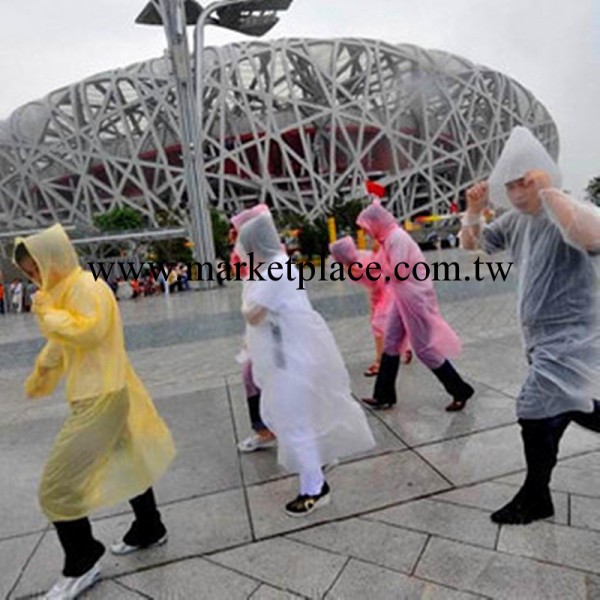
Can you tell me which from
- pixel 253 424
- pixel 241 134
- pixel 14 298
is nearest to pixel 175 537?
pixel 253 424

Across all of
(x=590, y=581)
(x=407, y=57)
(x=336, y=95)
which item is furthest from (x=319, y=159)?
(x=590, y=581)

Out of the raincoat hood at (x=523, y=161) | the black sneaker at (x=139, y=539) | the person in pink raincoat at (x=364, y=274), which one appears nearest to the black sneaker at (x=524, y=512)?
the raincoat hood at (x=523, y=161)

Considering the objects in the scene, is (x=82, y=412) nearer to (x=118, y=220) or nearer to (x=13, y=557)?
(x=13, y=557)

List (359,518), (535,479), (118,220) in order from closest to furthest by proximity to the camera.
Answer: (535,479)
(359,518)
(118,220)

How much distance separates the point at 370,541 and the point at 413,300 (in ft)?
7.18

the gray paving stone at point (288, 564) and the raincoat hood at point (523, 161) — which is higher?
the raincoat hood at point (523, 161)

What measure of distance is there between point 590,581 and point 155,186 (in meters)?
52.5

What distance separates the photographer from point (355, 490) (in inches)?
121

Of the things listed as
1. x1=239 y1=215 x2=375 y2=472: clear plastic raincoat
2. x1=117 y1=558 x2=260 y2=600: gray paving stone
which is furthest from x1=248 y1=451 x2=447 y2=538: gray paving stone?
x1=117 y1=558 x2=260 y2=600: gray paving stone

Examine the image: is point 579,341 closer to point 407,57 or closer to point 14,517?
point 14,517

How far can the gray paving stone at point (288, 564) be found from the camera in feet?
7.39

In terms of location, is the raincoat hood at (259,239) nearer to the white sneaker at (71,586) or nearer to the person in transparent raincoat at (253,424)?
the person in transparent raincoat at (253,424)

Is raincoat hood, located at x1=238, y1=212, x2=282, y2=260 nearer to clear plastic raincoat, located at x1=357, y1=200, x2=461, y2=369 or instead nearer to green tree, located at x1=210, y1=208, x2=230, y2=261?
clear plastic raincoat, located at x1=357, y1=200, x2=461, y2=369

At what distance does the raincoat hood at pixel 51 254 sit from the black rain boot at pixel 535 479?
6.91ft
